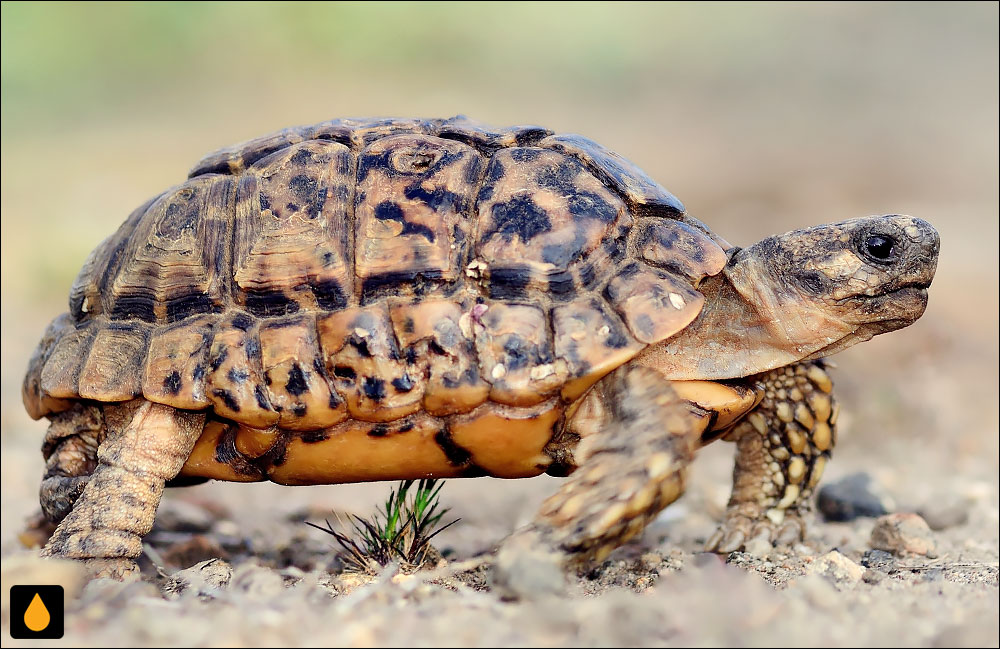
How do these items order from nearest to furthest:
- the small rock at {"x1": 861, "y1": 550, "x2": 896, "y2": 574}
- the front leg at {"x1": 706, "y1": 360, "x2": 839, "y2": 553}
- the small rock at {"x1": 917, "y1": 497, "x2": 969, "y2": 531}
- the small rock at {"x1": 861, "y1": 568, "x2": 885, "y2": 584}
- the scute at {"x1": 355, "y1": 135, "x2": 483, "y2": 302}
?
the small rock at {"x1": 861, "y1": 568, "x2": 885, "y2": 584} → the scute at {"x1": 355, "y1": 135, "x2": 483, "y2": 302} → the small rock at {"x1": 861, "y1": 550, "x2": 896, "y2": 574} → the front leg at {"x1": 706, "y1": 360, "x2": 839, "y2": 553} → the small rock at {"x1": 917, "y1": 497, "x2": 969, "y2": 531}

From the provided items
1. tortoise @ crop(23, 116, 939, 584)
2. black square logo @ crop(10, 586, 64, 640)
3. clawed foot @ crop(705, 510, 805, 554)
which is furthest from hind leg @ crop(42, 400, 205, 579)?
clawed foot @ crop(705, 510, 805, 554)

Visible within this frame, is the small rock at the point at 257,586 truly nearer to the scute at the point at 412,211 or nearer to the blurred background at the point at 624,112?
the scute at the point at 412,211

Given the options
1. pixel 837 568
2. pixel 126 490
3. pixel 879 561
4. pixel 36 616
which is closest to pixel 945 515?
pixel 879 561

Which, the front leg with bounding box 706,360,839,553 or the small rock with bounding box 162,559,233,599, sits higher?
the front leg with bounding box 706,360,839,553

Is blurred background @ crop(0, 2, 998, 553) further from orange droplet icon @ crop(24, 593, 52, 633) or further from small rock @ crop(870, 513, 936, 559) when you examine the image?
orange droplet icon @ crop(24, 593, 52, 633)

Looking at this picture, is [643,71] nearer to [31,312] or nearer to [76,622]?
[31,312]

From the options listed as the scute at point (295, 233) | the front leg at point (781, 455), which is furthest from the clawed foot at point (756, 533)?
the scute at point (295, 233)

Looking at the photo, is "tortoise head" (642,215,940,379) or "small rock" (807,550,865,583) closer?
"small rock" (807,550,865,583)

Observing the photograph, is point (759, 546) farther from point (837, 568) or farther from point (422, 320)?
point (422, 320)
